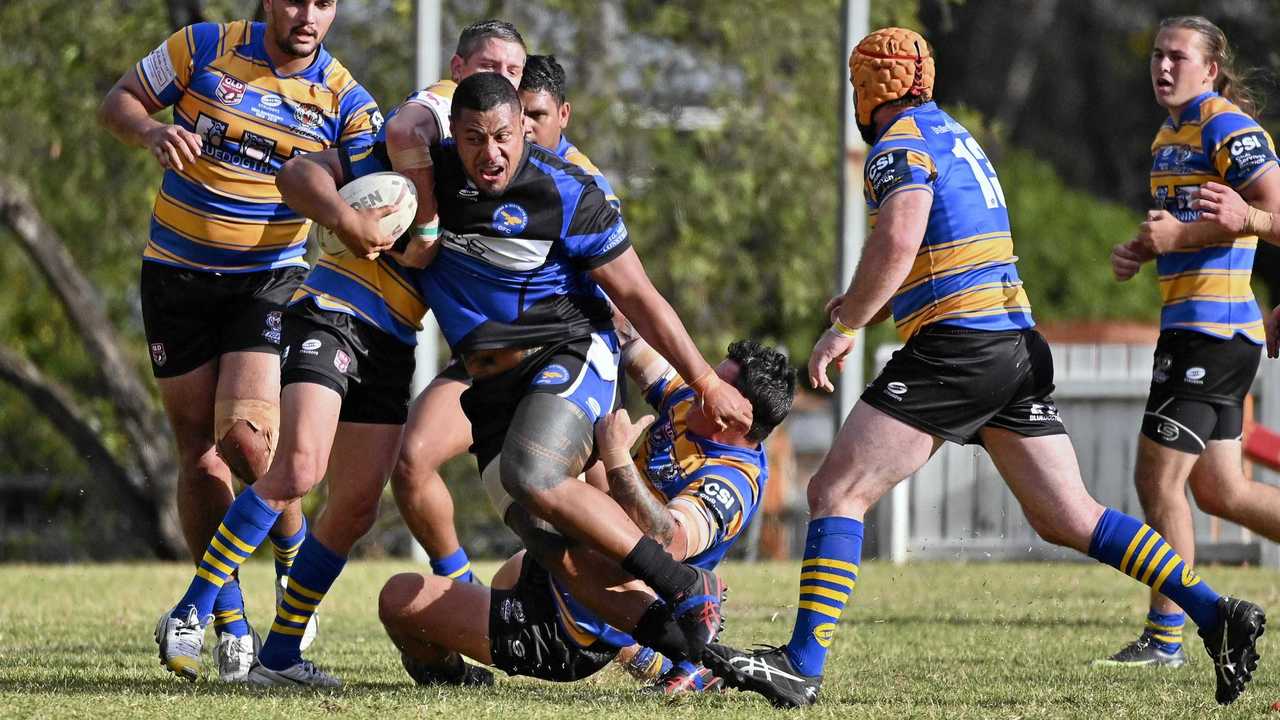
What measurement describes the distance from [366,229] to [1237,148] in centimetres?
338

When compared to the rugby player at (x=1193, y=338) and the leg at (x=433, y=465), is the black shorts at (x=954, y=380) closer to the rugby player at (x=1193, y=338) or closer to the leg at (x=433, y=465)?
the rugby player at (x=1193, y=338)

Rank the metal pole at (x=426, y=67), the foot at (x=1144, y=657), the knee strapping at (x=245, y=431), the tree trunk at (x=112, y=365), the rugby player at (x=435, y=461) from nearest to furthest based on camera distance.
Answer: the knee strapping at (x=245, y=431), the foot at (x=1144, y=657), the rugby player at (x=435, y=461), the metal pole at (x=426, y=67), the tree trunk at (x=112, y=365)

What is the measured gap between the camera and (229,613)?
20.7 feet

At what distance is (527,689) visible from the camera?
5.82m

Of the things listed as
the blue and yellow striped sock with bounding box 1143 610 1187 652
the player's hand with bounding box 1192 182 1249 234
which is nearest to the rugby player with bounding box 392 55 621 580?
the player's hand with bounding box 1192 182 1249 234

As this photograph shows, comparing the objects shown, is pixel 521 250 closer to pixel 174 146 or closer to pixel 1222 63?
pixel 174 146

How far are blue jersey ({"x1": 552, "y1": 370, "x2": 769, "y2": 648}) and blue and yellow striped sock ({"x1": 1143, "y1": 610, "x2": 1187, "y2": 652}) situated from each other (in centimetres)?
→ 172

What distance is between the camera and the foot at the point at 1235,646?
204 inches

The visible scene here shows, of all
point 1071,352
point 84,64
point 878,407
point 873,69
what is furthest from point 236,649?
point 84,64

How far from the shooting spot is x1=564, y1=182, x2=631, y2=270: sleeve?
536 cm

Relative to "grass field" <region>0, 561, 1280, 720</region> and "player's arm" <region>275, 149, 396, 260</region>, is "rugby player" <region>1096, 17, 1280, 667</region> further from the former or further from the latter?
"player's arm" <region>275, 149, 396, 260</region>

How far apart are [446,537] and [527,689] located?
48.6 inches

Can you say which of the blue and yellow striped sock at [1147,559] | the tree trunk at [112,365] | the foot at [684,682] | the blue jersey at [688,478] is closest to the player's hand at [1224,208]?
the blue and yellow striped sock at [1147,559]

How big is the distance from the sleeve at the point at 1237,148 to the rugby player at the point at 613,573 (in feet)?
6.32
